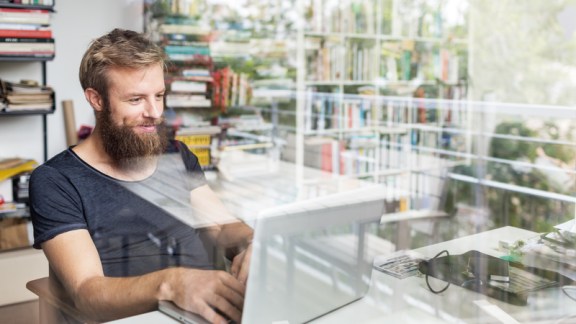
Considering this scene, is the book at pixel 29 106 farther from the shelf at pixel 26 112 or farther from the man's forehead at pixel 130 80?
the man's forehead at pixel 130 80

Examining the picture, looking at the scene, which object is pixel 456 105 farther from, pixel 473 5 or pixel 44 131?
pixel 44 131

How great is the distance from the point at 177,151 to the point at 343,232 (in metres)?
0.62

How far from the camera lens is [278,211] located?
92 cm

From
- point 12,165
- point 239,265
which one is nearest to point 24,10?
point 12,165

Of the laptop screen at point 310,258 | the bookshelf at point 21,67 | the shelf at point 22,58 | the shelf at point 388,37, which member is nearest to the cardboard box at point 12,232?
the bookshelf at point 21,67

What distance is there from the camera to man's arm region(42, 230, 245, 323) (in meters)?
1.15

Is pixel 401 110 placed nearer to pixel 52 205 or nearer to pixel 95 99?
pixel 95 99

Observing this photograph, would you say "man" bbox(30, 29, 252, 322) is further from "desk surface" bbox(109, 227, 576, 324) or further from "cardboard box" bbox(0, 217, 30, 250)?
"cardboard box" bbox(0, 217, 30, 250)

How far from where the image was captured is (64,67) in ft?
5.42

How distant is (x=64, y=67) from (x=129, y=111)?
0.48 m

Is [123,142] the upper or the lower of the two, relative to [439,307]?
upper

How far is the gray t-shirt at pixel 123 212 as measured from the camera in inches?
48.4

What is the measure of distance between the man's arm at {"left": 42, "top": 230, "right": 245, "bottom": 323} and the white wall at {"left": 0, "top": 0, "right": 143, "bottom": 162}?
26cm

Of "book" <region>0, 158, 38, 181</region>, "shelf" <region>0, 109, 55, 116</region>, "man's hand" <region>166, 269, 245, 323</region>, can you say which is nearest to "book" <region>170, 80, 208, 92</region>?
"shelf" <region>0, 109, 55, 116</region>
